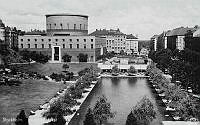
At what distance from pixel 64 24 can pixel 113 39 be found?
43738 millimetres

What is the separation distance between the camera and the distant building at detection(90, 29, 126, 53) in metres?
134

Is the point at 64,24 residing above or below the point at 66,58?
above

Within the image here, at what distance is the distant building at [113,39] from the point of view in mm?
133625

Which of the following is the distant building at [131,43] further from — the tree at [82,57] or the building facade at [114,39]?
the tree at [82,57]

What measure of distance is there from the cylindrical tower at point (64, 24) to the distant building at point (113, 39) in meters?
38.2

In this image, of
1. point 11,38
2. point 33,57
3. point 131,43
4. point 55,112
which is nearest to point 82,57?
point 33,57

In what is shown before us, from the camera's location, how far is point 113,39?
13388 cm

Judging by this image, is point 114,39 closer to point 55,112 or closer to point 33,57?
point 33,57

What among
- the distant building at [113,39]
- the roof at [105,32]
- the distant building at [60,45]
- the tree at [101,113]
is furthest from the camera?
the roof at [105,32]

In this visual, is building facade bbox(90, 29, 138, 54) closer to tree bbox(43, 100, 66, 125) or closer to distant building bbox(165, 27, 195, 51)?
distant building bbox(165, 27, 195, 51)

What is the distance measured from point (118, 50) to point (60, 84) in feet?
280

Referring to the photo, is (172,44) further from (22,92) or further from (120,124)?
(120,124)

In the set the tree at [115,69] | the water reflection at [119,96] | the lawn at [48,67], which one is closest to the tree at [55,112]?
the water reflection at [119,96]

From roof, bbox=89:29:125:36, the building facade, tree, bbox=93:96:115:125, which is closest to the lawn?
tree, bbox=93:96:115:125
